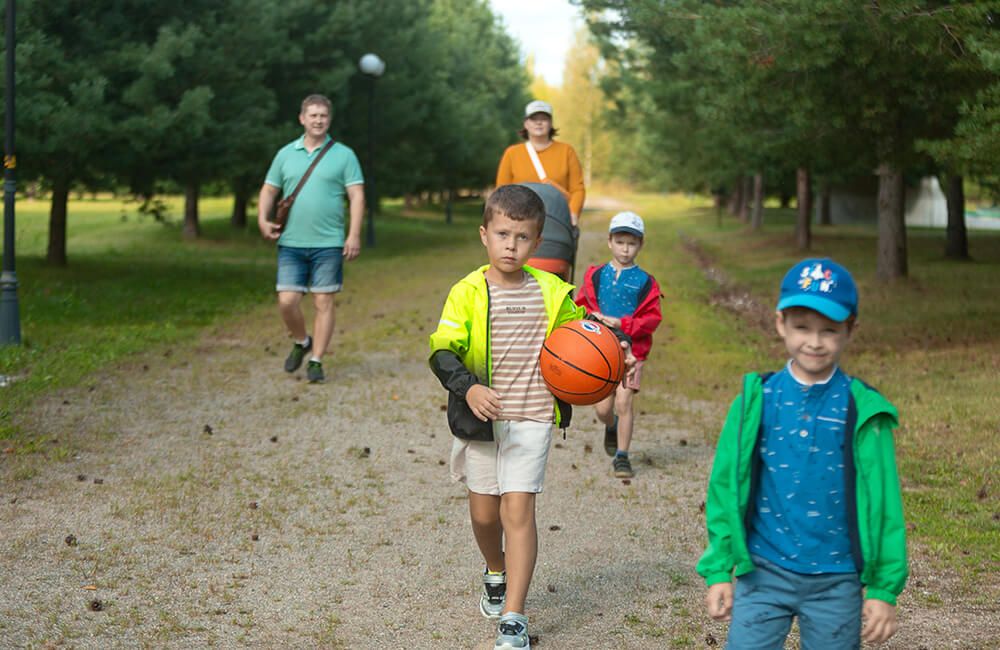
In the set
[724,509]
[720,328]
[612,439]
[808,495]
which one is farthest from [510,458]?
[720,328]

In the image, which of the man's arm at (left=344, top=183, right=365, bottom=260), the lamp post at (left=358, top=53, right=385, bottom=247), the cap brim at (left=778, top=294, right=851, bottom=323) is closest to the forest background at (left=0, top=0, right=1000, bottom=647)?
the lamp post at (left=358, top=53, right=385, bottom=247)

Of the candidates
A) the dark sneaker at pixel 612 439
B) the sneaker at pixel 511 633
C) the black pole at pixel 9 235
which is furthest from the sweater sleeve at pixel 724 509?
the black pole at pixel 9 235

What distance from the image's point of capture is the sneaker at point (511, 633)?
501 cm

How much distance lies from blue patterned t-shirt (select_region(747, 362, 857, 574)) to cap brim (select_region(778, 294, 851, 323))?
0.67 ft

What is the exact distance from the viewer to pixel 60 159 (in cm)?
1705

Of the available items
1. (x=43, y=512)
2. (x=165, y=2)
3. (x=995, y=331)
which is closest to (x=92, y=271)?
(x=165, y=2)

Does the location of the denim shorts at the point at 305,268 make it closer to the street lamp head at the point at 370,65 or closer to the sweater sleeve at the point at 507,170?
the sweater sleeve at the point at 507,170

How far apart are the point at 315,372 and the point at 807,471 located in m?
8.37

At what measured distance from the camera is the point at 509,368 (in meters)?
5.09

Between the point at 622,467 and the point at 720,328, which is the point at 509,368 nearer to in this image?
the point at 622,467

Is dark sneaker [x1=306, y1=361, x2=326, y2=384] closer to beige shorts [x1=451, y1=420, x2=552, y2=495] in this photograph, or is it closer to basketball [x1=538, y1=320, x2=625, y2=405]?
beige shorts [x1=451, y1=420, x2=552, y2=495]

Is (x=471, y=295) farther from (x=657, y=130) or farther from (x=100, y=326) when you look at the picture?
(x=657, y=130)

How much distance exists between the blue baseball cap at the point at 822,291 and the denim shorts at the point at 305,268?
26.2 ft

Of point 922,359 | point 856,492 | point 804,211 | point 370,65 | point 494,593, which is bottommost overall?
point 494,593
